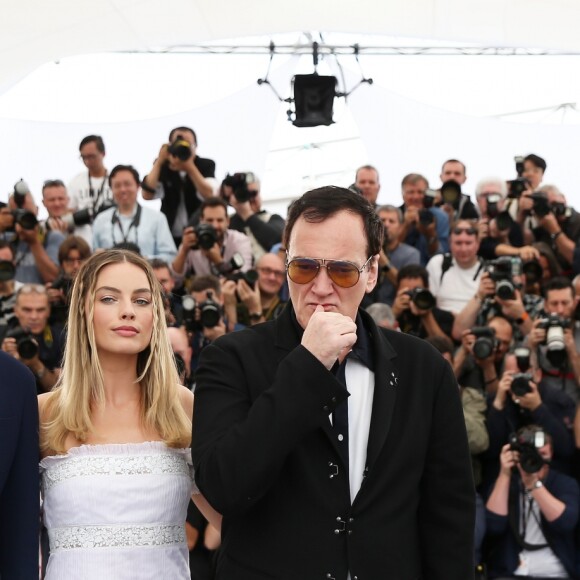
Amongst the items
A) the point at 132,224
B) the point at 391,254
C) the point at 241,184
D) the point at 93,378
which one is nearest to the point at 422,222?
the point at 391,254

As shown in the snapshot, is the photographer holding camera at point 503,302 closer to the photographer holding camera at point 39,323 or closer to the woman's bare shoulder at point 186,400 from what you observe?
the photographer holding camera at point 39,323

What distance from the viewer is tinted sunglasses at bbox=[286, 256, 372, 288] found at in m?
2.35

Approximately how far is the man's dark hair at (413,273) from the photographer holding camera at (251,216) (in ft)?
3.52

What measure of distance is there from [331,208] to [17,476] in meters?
1.02

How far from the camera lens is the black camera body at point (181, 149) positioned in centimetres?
839

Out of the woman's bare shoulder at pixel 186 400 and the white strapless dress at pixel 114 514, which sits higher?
the woman's bare shoulder at pixel 186 400

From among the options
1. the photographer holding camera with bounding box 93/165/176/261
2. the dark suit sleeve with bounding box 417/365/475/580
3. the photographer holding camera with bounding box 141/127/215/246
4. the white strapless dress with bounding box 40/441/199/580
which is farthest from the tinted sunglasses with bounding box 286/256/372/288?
the photographer holding camera with bounding box 141/127/215/246

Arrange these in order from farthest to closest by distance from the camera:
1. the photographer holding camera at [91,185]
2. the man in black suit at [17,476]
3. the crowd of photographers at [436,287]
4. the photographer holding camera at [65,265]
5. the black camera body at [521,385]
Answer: the photographer holding camera at [91,185]
the photographer holding camera at [65,265]
the black camera body at [521,385]
the crowd of photographers at [436,287]
the man in black suit at [17,476]

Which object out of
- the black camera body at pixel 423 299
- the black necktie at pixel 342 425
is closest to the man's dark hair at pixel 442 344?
the black camera body at pixel 423 299

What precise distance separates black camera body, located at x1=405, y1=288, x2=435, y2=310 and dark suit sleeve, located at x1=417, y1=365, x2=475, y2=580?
15.7 feet

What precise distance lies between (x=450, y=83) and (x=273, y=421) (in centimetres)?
1163

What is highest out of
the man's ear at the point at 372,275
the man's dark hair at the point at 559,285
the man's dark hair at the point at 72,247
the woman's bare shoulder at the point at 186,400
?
the man's dark hair at the point at 72,247

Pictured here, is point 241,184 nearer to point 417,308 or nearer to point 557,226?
point 417,308

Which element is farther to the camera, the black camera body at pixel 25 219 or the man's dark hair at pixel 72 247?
the black camera body at pixel 25 219
